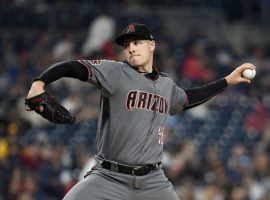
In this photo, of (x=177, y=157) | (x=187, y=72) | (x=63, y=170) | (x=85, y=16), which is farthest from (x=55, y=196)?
(x=85, y=16)

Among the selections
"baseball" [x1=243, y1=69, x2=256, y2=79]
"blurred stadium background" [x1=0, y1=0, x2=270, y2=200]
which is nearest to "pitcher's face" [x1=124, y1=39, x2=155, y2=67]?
"baseball" [x1=243, y1=69, x2=256, y2=79]

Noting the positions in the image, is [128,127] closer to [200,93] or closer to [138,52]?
[138,52]

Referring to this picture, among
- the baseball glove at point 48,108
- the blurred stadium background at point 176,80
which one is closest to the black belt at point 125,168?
the baseball glove at point 48,108

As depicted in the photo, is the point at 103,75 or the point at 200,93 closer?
the point at 103,75

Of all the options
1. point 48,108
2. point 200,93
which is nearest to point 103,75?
point 48,108

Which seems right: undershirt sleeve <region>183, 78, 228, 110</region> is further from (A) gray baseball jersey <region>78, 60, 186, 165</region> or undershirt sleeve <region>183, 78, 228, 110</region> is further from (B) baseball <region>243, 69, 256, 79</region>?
(A) gray baseball jersey <region>78, 60, 186, 165</region>

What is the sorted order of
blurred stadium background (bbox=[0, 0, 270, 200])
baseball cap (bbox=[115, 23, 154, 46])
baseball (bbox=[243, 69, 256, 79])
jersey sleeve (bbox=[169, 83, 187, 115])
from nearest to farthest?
baseball cap (bbox=[115, 23, 154, 46]) → jersey sleeve (bbox=[169, 83, 187, 115]) → baseball (bbox=[243, 69, 256, 79]) → blurred stadium background (bbox=[0, 0, 270, 200])
